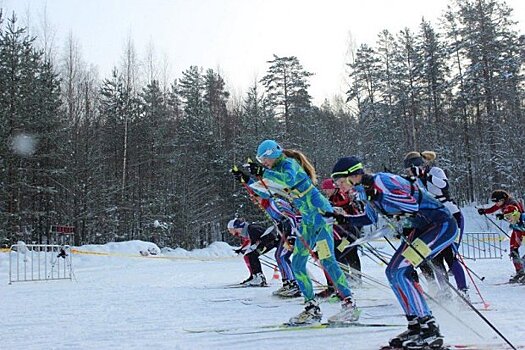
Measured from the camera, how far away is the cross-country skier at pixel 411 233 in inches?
165

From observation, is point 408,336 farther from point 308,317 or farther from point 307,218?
point 307,218

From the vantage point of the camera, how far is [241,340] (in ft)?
15.8

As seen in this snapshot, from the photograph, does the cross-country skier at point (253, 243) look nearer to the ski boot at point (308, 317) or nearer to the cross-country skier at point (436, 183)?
the cross-country skier at point (436, 183)

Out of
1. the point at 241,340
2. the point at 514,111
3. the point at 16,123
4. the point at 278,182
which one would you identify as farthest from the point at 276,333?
the point at 514,111

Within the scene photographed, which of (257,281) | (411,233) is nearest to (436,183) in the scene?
(411,233)

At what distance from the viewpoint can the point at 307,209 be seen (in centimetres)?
566


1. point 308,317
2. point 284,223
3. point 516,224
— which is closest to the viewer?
point 308,317

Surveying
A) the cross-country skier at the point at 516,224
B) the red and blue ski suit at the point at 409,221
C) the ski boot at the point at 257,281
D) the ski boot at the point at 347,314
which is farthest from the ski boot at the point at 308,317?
the cross-country skier at the point at 516,224

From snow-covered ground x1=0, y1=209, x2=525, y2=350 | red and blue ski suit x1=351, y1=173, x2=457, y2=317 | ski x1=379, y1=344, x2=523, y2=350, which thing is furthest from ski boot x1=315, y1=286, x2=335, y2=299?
ski x1=379, y1=344, x2=523, y2=350

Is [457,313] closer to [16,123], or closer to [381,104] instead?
[16,123]

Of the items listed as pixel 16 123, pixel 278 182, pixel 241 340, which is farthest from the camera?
pixel 16 123

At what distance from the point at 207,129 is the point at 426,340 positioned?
3758cm

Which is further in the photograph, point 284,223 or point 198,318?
point 284,223

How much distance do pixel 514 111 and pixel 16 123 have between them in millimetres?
31134
